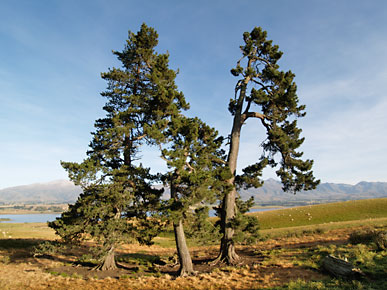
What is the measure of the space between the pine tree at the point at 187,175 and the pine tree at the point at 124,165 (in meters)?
1.32

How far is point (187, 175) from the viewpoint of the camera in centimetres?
1370

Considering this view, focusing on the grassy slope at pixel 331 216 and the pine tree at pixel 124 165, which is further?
the grassy slope at pixel 331 216

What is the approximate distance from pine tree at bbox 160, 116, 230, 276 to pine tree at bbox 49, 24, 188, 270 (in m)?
1.32

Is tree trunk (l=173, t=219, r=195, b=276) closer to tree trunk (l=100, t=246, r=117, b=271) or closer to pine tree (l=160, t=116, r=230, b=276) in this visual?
pine tree (l=160, t=116, r=230, b=276)

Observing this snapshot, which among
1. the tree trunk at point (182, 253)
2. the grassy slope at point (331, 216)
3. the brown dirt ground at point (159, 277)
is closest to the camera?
the brown dirt ground at point (159, 277)

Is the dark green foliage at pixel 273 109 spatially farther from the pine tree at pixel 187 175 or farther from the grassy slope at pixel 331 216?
the grassy slope at pixel 331 216

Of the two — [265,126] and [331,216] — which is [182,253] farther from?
[331,216]

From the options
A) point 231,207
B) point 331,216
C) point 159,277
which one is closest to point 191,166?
point 231,207

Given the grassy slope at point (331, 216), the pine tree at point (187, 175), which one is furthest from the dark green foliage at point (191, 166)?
the grassy slope at point (331, 216)

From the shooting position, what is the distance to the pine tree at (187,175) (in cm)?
1380

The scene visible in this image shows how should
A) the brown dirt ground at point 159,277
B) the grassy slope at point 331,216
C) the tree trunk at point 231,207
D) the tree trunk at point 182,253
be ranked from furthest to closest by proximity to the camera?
the grassy slope at point 331,216 < the tree trunk at point 231,207 < the tree trunk at point 182,253 < the brown dirt ground at point 159,277

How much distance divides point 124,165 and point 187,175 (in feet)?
17.0

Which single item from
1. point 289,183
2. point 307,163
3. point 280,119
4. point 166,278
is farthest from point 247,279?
point 280,119

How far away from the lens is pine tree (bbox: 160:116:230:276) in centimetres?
1380
